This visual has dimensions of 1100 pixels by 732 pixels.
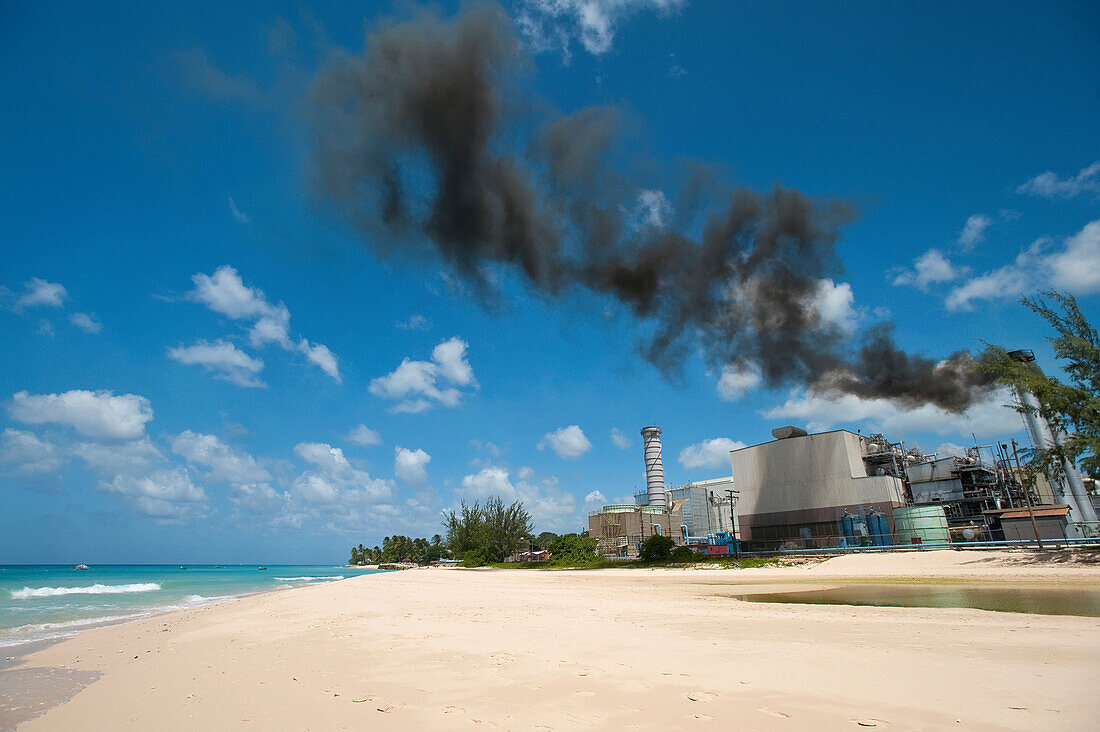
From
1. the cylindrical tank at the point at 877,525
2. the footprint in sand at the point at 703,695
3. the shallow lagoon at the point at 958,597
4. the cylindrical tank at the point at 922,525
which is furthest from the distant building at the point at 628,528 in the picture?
the footprint in sand at the point at 703,695

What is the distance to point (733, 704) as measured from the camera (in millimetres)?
5516

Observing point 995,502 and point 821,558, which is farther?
point 995,502

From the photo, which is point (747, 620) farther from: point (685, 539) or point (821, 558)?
point (685, 539)

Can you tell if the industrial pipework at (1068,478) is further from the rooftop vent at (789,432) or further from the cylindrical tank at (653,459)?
the cylindrical tank at (653,459)

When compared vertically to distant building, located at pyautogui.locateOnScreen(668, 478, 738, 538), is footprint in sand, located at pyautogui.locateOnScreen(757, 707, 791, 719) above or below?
below

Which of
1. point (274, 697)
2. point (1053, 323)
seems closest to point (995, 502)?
point (1053, 323)

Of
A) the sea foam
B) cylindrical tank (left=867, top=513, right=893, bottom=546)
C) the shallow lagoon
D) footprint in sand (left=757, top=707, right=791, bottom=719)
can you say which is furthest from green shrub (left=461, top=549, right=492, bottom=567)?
footprint in sand (left=757, top=707, right=791, bottom=719)

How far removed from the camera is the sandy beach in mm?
5297

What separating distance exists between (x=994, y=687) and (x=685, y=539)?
233 feet

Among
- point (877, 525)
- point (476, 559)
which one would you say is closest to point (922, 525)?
point (877, 525)

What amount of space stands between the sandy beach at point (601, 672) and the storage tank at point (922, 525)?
36.7 metres

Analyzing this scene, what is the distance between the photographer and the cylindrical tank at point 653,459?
81.2 metres

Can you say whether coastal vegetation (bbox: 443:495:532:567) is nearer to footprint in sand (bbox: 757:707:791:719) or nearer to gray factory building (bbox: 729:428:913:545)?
gray factory building (bbox: 729:428:913:545)

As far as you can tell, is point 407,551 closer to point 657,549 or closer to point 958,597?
point 657,549
